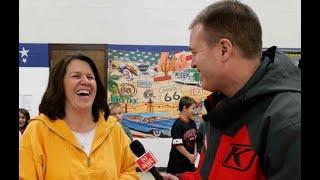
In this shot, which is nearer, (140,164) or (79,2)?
(140,164)

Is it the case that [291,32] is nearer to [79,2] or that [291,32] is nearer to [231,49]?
[79,2]

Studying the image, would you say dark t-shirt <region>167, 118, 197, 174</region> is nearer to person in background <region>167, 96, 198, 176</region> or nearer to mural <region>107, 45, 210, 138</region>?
person in background <region>167, 96, 198, 176</region>

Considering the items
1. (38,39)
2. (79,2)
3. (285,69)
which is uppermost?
(79,2)

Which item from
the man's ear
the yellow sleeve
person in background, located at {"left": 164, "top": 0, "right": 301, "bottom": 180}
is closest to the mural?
the yellow sleeve

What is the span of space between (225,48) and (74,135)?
1276mm

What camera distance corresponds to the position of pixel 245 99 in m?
1.37

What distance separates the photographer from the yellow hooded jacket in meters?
2.18

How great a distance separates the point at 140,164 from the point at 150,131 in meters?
4.42

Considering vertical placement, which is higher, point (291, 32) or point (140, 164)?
point (291, 32)

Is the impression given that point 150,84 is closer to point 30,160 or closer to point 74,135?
point 74,135

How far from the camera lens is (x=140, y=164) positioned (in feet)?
6.78

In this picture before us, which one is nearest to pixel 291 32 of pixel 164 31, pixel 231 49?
pixel 164 31

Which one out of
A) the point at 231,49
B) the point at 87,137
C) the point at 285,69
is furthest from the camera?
the point at 87,137
